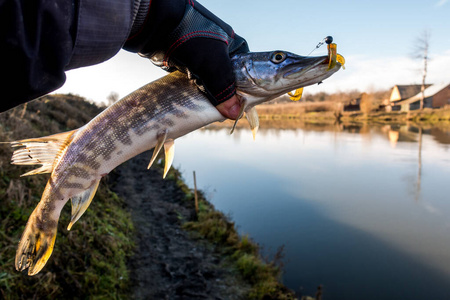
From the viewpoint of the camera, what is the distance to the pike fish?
204cm

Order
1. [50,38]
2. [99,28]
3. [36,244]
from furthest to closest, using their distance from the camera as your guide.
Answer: [36,244], [99,28], [50,38]

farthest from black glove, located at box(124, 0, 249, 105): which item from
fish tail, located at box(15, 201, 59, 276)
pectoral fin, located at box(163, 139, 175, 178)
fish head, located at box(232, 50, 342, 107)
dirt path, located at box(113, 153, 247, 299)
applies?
dirt path, located at box(113, 153, 247, 299)

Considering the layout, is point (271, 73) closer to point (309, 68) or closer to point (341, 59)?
point (309, 68)

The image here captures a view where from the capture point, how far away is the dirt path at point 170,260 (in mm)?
6121

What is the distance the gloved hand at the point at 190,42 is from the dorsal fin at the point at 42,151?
97 cm

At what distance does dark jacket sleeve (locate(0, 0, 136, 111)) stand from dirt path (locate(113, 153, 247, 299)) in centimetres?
568

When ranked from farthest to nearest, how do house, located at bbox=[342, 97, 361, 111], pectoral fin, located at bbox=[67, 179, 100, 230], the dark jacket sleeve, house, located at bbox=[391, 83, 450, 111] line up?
house, located at bbox=[342, 97, 361, 111]
house, located at bbox=[391, 83, 450, 111]
pectoral fin, located at bbox=[67, 179, 100, 230]
the dark jacket sleeve

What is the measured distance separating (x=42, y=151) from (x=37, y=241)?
668mm

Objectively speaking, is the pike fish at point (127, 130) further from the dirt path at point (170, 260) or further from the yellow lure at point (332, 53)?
the dirt path at point (170, 260)

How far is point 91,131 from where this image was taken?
215cm

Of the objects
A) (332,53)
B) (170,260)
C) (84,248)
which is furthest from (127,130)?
(170,260)

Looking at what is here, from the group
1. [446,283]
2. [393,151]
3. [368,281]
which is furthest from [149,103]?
[393,151]

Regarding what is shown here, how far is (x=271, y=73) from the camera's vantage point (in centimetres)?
207

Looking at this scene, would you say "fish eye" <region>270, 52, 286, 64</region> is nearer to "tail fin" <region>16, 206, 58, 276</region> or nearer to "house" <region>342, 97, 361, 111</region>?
"tail fin" <region>16, 206, 58, 276</region>
